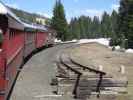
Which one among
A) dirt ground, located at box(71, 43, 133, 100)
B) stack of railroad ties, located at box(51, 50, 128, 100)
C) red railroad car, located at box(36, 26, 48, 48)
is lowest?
dirt ground, located at box(71, 43, 133, 100)

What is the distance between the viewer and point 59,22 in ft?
382

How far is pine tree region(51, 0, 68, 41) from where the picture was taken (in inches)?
4582

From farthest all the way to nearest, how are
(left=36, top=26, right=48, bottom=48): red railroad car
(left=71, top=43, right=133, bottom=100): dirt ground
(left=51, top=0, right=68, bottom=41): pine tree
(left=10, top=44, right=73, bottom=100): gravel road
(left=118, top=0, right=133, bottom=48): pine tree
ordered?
(left=51, top=0, right=68, bottom=41): pine tree, (left=118, top=0, right=133, bottom=48): pine tree, (left=36, top=26, right=48, bottom=48): red railroad car, (left=71, top=43, right=133, bottom=100): dirt ground, (left=10, top=44, right=73, bottom=100): gravel road

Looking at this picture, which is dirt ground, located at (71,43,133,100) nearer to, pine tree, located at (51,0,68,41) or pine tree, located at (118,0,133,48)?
pine tree, located at (118,0,133,48)

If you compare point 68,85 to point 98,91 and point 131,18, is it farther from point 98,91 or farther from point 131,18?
point 131,18

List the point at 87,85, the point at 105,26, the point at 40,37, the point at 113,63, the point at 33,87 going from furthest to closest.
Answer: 1. the point at 105,26
2. the point at 40,37
3. the point at 113,63
4. the point at 33,87
5. the point at 87,85

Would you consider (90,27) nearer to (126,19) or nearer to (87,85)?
(126,19)

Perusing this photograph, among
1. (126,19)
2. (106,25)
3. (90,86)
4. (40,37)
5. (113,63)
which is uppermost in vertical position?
(126,19)

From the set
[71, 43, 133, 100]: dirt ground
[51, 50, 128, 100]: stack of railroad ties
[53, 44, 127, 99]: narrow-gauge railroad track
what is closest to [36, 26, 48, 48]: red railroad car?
[71, 43, 133, 100]: dirt ground

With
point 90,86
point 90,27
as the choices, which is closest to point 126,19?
point 90,86

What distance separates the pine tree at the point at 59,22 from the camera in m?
116

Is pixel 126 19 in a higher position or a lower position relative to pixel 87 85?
higher

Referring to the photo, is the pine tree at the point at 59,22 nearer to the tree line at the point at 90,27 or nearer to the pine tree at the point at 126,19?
the pine tree at the point at 126,19

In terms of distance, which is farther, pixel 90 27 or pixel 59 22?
pixel 90 27
